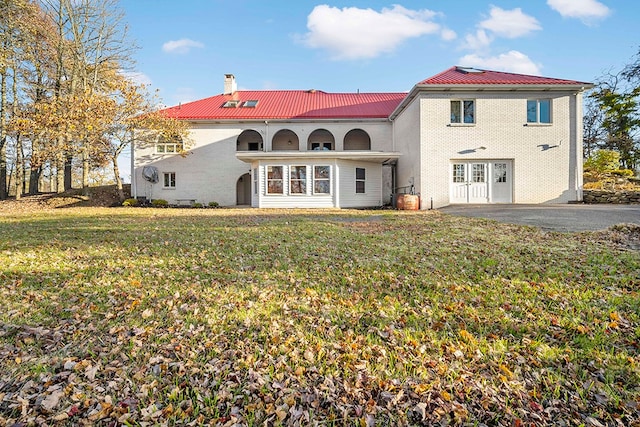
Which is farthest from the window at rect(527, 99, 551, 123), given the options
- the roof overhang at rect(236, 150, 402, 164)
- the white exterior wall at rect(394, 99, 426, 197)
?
the roof overhang at rect(236, 150, 402, 164)

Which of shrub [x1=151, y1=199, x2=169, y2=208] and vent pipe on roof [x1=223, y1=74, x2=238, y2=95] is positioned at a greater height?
vent pipe on roof [x1=223, y1=74, x2=238, y2=95]

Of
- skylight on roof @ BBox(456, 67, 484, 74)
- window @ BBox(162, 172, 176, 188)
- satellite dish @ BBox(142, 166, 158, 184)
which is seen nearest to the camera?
skylight on roof @ BBox(456, 67, 484, 74)

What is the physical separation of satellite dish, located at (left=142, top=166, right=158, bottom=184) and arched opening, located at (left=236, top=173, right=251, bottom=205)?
4891mm

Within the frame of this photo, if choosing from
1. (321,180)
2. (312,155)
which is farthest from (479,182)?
(312,155)

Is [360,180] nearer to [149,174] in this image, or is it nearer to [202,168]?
[202,168]

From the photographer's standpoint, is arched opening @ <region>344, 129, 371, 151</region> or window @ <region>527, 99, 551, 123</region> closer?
window @ <region>527, 99, 551, 123</region>

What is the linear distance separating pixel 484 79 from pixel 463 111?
1.73m

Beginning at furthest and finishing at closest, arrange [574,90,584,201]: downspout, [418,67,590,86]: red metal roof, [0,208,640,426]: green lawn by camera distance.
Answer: [574,90,584,201]: downspout, [418,67,590,86]: red metal roof, [0,208,640,426]: green lawn

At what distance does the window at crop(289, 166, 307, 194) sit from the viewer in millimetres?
18031

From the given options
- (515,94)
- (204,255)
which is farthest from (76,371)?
(515,94)

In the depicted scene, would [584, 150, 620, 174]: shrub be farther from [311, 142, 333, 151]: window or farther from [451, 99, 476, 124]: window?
[311, 142, 333, 151]: window

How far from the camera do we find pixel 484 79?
53.5 feet

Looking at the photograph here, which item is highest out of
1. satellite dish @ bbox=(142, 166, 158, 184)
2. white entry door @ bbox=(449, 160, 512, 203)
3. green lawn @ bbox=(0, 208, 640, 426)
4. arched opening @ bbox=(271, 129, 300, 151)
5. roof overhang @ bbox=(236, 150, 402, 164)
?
arched opening @ bbox=(271, 129, 300, 151)

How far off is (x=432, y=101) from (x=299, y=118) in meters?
7.96
